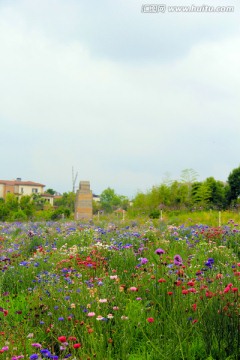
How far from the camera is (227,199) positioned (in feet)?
115

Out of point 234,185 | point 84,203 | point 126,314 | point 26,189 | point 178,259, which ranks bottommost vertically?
point 126,314

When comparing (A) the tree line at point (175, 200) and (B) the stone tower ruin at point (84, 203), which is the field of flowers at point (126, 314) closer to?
(B) the stone tower ruin at point (84, 203)

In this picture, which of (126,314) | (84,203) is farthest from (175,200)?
(126,314)

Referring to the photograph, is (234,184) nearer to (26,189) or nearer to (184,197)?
(184,197)

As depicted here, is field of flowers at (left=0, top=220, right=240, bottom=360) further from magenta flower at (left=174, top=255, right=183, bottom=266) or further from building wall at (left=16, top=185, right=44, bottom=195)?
building wall at (left=16, top=185, right=44, bottom=195)

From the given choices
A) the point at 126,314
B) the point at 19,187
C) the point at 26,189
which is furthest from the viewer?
the point at 26,189

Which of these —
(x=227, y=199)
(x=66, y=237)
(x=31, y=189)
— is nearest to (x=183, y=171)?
(x=227, y=199)

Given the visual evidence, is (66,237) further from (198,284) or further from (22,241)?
(198,284)

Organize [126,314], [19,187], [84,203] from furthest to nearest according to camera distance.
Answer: [19,187] → [84,203] → [126,314]

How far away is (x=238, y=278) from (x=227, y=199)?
31.0 m

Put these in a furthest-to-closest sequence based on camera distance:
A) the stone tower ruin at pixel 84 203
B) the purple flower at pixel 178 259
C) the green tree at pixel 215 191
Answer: the green tree at pixel 215 191 → the stone tower ruin at pixel 84 203 → the purple flower at pixel 178 259

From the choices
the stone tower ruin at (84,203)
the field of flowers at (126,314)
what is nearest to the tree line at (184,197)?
the stone tower ruin at (84,203)

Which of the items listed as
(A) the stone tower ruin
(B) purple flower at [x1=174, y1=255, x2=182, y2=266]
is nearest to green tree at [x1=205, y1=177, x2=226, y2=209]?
(A) the stone tower ruin

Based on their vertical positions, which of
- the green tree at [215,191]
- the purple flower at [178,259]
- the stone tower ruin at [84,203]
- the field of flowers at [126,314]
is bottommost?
the field of flowers at [126,314]
